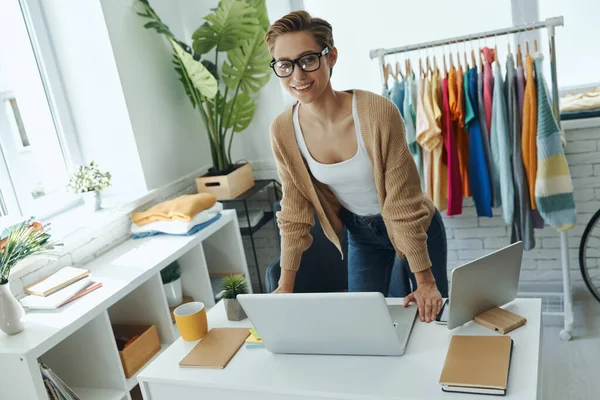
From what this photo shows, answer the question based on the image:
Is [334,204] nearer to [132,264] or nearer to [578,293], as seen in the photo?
[132,264]

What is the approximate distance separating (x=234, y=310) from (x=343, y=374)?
47cm

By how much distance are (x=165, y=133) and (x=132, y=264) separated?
0.99m

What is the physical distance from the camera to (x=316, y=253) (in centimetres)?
231

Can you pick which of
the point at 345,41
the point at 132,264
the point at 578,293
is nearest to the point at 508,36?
the point at 345,41

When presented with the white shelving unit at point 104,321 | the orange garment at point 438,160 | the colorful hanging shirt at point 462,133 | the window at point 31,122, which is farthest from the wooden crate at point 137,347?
the colorful hanging shirt at point 462,133

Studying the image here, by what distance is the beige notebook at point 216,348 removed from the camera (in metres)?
1.48

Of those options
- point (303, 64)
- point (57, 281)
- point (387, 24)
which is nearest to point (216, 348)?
point (303, 64)

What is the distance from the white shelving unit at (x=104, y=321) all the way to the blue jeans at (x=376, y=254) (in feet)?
2.82

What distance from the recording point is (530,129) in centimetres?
250

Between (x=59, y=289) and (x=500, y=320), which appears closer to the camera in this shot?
(x=500, y=320)

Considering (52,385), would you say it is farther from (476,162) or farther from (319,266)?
(476,162)

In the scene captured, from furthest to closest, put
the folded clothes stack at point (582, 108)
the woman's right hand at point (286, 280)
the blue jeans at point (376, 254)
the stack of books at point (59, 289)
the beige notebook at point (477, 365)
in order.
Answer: the folded clothes stack at point (582, 108) < the stack of books at point (59, 289) < the blue jeans at point (376, 254) < the woman's right hand at point (286, 280) < the beige notebook at point (477, 365)

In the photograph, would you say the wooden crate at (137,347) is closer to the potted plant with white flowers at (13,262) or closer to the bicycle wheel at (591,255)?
the potted plant with white flowers at (13,262)

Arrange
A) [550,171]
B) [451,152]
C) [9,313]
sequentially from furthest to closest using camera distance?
[451,152] < [550,171] < [9,313]
